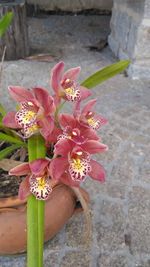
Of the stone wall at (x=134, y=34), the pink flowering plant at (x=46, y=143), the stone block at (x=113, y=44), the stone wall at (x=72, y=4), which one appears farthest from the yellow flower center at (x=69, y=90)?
the stone wall at (x=72, y=4)


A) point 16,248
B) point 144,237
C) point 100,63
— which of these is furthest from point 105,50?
point 16,248

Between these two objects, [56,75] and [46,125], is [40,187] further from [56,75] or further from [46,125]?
[56,75]

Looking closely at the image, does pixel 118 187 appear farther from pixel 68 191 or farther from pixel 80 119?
pixel 80 119

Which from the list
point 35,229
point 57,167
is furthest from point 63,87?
point 35,229

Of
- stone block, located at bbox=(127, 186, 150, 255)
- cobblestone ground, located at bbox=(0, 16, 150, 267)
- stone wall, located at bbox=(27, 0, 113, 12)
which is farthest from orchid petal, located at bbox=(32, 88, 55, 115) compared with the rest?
stone wall, located at bbox=(27, 0, 113, 12)

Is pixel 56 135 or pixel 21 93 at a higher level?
pixel 21 93

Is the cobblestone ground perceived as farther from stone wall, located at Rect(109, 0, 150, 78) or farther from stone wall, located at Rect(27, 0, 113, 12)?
stone wall, located at Rect(27, 0, 113, 12)

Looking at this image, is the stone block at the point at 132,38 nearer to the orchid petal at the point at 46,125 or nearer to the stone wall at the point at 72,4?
the stone wall at the point at 72,4
